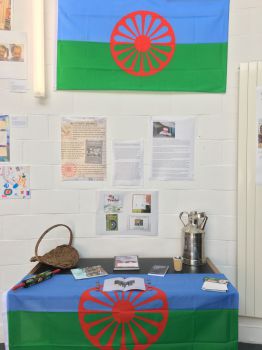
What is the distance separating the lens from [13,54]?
77.7 inches

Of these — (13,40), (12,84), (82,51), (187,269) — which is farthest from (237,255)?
(13,40)

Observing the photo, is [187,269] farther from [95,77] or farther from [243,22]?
[243,22]

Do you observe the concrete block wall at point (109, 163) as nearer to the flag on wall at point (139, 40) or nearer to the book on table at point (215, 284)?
the flag on wall at point (139, 40)

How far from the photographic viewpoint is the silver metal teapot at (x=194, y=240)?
1844 millimetres

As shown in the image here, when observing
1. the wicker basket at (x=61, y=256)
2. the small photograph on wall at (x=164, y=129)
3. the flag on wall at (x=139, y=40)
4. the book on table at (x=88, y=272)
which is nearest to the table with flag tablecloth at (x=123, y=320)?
the book on table at (x=88, y=272)

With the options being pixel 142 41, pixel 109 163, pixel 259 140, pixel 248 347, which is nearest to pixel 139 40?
pixel 142 41

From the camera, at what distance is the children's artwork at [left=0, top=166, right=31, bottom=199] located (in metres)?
1.99

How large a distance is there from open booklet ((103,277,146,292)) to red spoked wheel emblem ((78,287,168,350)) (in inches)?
1.0

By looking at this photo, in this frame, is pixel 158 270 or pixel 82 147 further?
pixel 82 147

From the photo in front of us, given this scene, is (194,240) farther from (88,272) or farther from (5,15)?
(5,15)

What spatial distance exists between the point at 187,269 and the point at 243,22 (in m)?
1.53

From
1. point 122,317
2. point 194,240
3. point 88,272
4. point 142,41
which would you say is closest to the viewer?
point 122,317

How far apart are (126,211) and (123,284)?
0.56m

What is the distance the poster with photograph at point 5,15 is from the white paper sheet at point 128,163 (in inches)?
38.5
